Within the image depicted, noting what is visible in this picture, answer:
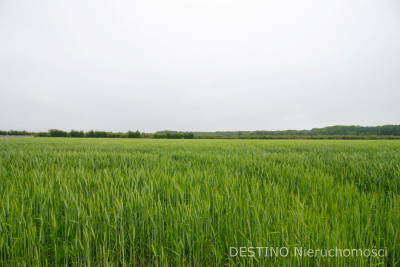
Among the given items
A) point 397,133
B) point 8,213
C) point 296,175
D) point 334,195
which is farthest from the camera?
point 397,133

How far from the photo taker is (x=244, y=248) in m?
0.92

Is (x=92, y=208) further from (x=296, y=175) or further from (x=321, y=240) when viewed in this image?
(x=296, y=175)

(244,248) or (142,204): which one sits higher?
(142,204)

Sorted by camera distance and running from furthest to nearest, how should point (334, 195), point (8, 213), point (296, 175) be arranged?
point (296, 175), point (334, 195), point (8, 213)

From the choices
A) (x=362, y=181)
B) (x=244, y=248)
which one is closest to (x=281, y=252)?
(x=244, y=248)

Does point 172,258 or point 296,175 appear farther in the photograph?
point 296,175

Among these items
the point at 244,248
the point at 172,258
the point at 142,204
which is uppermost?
the point at 142,204

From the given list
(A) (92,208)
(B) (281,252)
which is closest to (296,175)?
(B) (281,252)

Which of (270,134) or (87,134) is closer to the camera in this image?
(87,134)

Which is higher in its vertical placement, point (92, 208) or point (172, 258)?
point (92, 208)

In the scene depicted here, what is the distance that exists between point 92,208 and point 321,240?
57.8 inches

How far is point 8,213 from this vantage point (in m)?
1.16

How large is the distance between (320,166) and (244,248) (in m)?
2.92

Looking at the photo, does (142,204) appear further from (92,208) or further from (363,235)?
(363,235)
